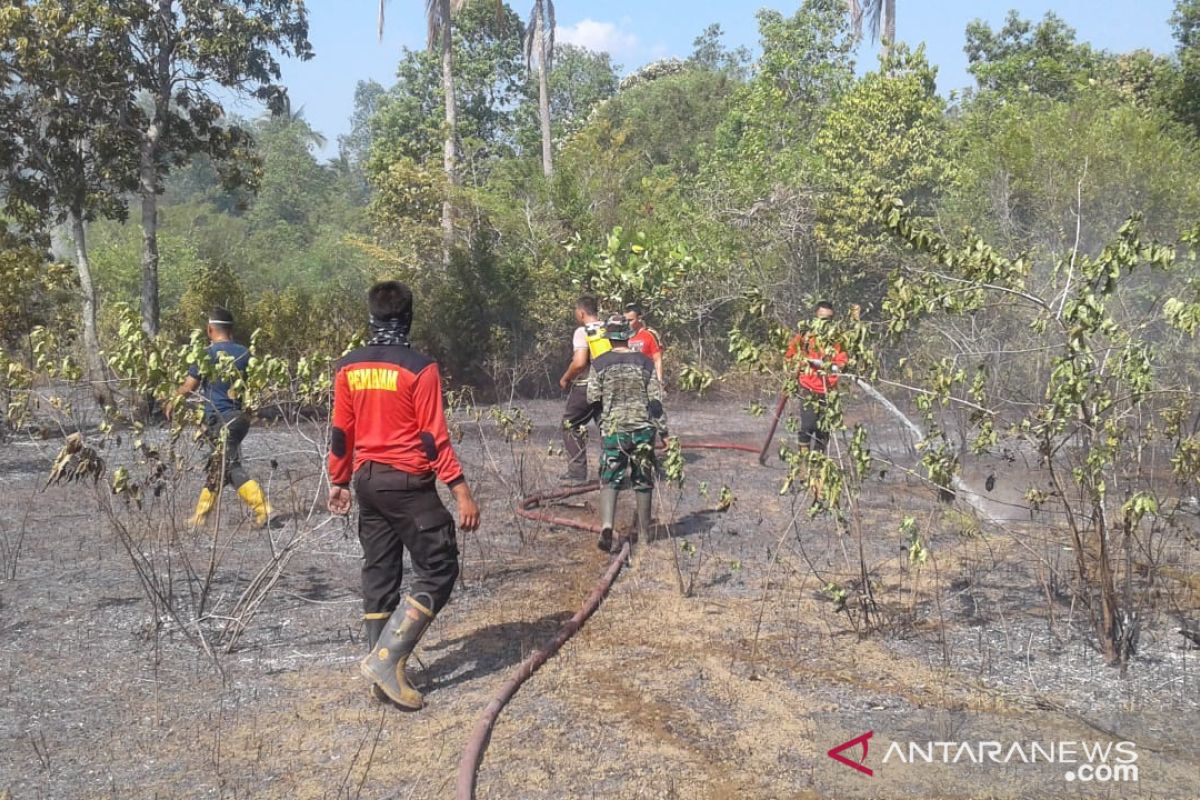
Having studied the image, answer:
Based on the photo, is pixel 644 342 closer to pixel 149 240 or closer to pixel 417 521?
pixel 417 521

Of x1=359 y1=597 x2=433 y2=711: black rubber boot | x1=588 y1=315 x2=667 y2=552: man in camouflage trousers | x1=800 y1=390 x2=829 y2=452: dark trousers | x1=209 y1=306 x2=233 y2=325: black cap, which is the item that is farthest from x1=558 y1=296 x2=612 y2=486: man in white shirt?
x1=359 y1=597 x2=433 y2=711: black rubber boot

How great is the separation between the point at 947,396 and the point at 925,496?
4513 millimetres

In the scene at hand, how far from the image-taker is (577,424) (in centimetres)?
945

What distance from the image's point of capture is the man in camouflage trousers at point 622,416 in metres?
7.75

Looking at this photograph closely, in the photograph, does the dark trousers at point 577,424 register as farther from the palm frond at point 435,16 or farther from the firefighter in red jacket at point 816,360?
the palm frond at point 435,16

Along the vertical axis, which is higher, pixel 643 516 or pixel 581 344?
pixel 581 344

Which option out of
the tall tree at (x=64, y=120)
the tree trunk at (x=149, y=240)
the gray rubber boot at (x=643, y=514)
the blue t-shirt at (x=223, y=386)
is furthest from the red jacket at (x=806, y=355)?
the tree trunk at (x=149, y=240)

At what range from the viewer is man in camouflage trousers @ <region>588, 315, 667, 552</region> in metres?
7.75

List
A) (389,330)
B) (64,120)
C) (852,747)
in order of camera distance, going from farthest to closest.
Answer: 1. (64,120)
2. (389,330)
3. (852,747)

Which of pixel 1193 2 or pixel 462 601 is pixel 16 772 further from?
pixel 1193 2

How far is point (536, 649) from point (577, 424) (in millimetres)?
3839

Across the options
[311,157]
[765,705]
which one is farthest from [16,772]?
[311,157]

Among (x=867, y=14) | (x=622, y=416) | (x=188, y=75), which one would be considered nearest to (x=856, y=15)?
(x=867, y=14)

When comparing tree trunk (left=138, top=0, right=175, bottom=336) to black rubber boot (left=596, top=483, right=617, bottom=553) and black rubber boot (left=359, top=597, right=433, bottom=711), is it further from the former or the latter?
black rubber boot (left=359, top=597, right=433, bottom=711)
